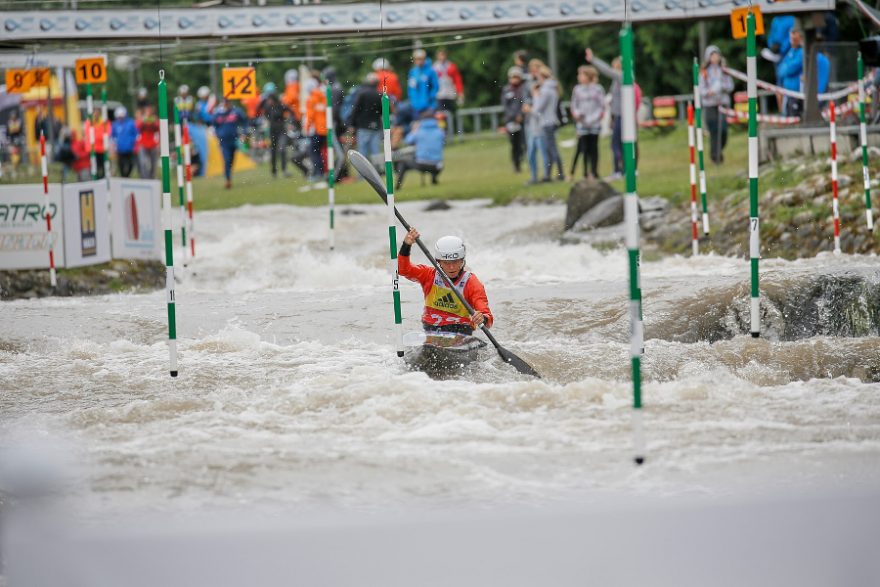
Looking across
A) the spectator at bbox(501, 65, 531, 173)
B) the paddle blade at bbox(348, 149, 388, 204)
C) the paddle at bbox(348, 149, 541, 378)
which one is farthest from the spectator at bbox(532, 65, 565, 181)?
the paddle at bbox(348, 149, 541, 378)

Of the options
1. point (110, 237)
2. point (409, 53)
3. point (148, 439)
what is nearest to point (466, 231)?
point (409, 53)

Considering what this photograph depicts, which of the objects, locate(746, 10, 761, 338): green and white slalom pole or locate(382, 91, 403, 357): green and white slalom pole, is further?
locate(382, 91, 403, 357): green and white slalom pole

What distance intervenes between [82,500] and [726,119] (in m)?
14.5

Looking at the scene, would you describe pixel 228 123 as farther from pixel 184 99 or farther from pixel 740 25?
pixel 740 25

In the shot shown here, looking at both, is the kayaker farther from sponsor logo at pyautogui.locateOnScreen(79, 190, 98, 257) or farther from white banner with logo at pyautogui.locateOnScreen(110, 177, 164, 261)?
white banner with logo at pyautogui.locateOnScreen(110, 177, 164, 261)

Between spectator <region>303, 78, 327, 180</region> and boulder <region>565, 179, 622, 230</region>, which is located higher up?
spectator <region>303, 78, 327, 180</region>

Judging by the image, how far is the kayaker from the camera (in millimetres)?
9734

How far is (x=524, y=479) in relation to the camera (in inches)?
270

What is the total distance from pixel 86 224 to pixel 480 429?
9549 mm

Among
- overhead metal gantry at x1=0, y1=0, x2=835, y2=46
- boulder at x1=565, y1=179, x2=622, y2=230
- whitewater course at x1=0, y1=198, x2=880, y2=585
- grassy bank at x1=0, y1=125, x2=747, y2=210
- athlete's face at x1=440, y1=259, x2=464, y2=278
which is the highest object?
overhead metal gantry at x1=0, y1=0, x2=835, y2=46

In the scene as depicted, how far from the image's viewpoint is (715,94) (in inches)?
736

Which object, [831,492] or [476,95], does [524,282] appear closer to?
[831,492]

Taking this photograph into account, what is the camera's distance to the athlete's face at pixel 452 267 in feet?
32.0

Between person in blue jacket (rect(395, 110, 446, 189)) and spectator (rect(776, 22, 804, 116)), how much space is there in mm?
5292
